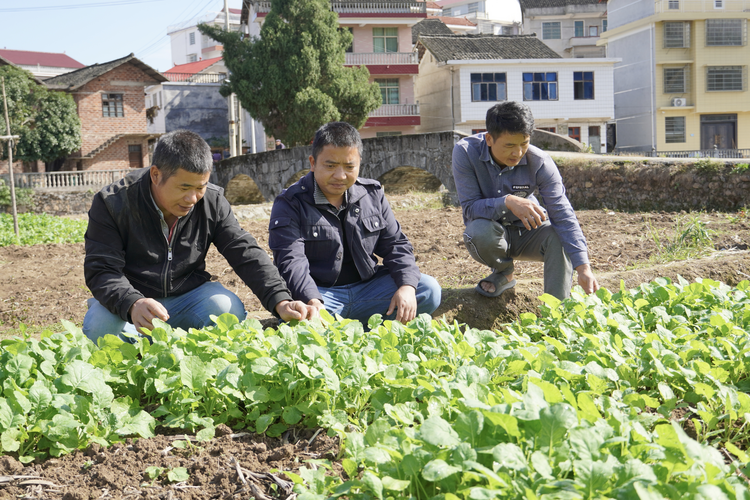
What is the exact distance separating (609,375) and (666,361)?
10.1 inches

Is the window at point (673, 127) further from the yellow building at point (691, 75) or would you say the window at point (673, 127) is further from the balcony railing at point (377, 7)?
the balcony railing at point (377, 7)

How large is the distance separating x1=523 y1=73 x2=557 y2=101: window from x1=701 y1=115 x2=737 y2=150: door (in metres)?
8.35

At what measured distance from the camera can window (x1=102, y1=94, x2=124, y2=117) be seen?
31828 mm

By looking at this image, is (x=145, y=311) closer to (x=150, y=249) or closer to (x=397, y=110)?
(x=150, y=249)

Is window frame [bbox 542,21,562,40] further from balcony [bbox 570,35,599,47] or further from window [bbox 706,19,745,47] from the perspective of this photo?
window [bbox 706,19,745,47]

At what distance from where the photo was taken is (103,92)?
31.7 metres

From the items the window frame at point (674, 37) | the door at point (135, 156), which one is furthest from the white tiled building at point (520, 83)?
the door at point (135, 156)

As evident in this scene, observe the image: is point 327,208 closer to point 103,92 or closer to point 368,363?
point 368,363

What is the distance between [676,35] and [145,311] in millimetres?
34603

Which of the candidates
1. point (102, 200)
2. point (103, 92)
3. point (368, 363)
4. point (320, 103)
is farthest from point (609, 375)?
point (103, 92)

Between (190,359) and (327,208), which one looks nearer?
(190,359)

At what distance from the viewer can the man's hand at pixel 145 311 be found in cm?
291

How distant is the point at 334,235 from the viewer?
11.9 feet

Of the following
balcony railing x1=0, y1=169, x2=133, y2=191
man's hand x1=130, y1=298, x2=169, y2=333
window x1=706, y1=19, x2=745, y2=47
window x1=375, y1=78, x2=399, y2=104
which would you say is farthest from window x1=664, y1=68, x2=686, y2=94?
man's hand x1=130, y1=298, x2=169, y2=333
